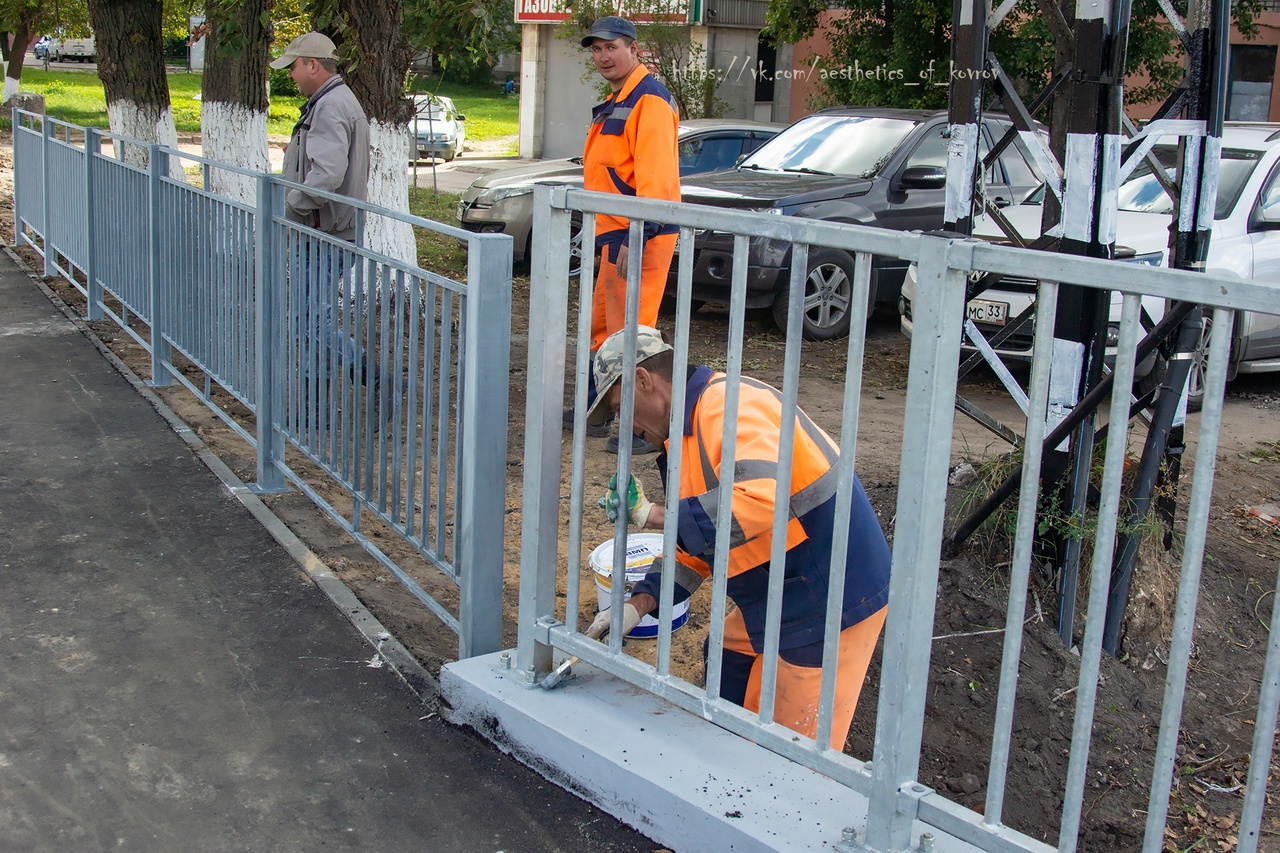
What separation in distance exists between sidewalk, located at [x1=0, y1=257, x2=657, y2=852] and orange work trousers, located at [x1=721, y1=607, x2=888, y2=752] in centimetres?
51

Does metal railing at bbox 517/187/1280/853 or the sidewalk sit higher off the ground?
metal railing at bbox 517/187/1280/853

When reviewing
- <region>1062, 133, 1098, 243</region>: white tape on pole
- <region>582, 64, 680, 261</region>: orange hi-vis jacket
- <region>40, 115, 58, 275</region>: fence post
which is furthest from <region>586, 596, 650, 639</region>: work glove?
<region>40, 115, 58, 275</region>: fence post

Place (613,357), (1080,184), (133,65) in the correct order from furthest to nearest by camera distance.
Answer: (133,65)
(1080,184)
(613,357)

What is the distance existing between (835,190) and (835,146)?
35.3 inches

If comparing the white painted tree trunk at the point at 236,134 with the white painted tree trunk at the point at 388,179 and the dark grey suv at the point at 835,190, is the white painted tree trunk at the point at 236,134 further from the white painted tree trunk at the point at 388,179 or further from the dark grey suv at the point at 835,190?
the dark grey suv at the point at 835,190

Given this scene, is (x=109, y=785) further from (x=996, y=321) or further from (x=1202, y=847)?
(x=996, y=321)

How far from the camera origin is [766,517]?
2.77 m

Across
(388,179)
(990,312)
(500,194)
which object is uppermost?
(388,179)

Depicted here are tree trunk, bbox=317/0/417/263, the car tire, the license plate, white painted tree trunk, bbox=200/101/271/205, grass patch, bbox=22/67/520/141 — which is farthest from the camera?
grass patch, bbox=22/67/520/141

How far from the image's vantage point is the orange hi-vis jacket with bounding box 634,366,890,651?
9.15 ft

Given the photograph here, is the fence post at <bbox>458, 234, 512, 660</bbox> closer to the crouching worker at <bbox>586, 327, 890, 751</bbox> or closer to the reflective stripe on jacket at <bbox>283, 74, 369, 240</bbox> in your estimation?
the crouching worker at <bbox>586, 327, 890, 751</bbox>

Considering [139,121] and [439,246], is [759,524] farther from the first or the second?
[139,121]

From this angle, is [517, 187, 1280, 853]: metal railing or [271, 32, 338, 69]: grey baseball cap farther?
[271, 32, 338, 69]: grey baseball cap

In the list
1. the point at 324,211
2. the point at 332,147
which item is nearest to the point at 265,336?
the point at 324,211
